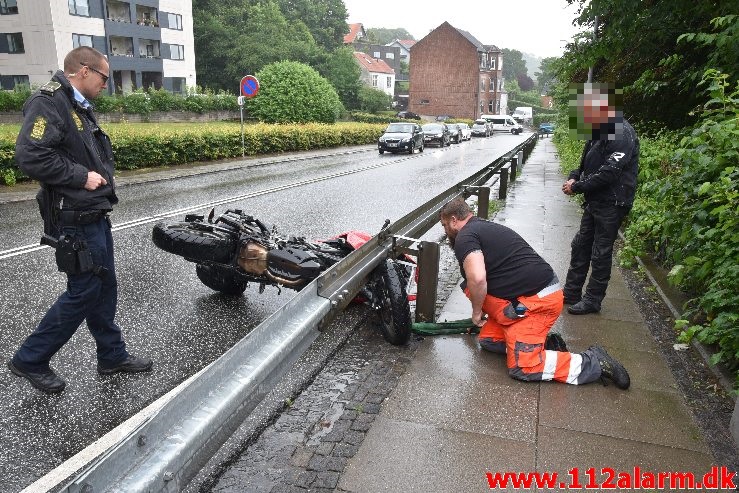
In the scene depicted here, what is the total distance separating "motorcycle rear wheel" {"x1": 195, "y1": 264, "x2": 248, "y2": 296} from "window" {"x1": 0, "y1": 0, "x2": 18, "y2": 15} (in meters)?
46.3

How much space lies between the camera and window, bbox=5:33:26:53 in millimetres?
41844

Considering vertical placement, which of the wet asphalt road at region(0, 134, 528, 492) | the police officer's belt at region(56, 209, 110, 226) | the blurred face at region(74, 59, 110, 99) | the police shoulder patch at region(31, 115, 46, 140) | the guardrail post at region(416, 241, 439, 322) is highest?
the blurred face at region(74, 59, 110, 99)

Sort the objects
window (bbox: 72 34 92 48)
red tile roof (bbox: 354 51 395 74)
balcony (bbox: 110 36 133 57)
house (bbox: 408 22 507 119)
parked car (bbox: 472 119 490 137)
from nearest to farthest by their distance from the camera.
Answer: window (bbox: 72 34 92 48), balcony (bbox: 110 36 133 57), parked car (bbox: 472 119 490 137), house (bbox: 408 22 507 119), red tile roof (bbox: 354 51 395 74)

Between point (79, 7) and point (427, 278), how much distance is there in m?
48.6

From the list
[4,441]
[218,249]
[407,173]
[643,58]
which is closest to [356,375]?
[218,249]

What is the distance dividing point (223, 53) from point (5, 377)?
61454mm

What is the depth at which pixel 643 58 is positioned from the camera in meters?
8.54

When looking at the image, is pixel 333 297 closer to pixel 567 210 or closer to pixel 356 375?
pixel 356 375

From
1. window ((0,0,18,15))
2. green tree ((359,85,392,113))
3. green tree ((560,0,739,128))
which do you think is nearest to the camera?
green tree ((560,0,739,128))

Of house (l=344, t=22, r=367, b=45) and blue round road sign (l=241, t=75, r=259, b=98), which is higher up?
house (l=344, t=22, r=367, b=45)

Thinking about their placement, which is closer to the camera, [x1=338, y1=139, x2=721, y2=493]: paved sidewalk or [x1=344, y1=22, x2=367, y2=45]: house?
[x1=338, y1=139, x2=721, y2=493]: paved sidewalk

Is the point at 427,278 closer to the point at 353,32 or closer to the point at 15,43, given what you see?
the point at 15,43

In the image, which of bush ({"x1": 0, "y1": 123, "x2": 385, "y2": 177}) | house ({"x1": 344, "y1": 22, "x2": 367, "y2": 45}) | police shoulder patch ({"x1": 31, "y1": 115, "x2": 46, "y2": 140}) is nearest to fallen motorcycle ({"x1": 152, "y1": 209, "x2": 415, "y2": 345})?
police shoulder patch ({"x1": 31, "y1": 115, "x2": 46, "y2": 140})

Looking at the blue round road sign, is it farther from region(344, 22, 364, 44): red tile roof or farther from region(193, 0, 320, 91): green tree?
region(344, 22, 364, 44): red tile roof
